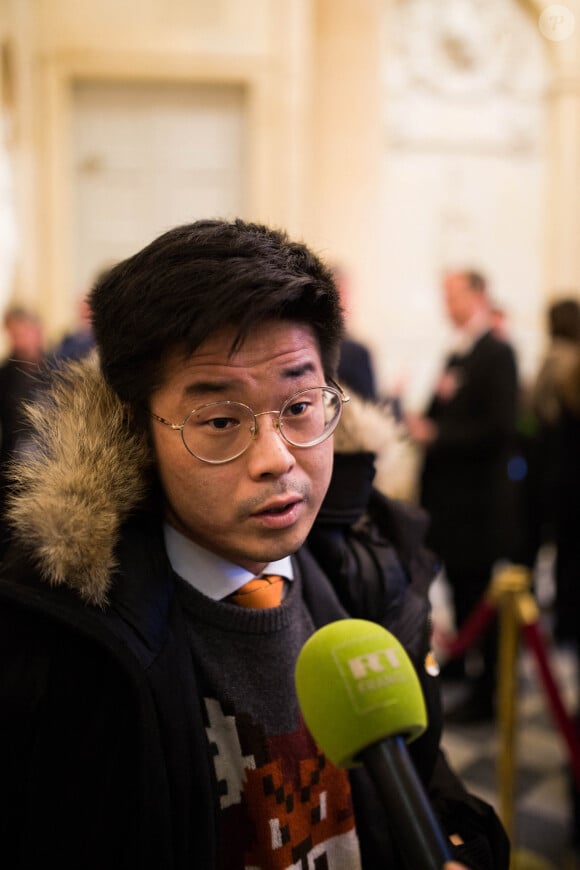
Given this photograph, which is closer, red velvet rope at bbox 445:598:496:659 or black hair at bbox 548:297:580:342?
red velvet rope at bbox 445:598:496:659

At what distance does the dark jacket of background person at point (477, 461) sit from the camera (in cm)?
418

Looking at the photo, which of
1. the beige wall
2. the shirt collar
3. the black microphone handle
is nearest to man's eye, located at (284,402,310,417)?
the shirt collar

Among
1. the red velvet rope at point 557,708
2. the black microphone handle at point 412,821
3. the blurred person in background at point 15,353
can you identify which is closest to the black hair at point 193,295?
the black microphone handle at point 412,821

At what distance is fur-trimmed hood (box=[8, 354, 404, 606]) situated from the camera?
3.67ft

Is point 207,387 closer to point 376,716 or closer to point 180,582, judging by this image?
point 180,582

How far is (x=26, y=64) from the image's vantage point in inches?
289

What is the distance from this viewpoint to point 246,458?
1.16m

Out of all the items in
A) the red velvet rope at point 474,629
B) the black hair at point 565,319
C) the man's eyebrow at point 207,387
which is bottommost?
the red velvet rope at point 474,629

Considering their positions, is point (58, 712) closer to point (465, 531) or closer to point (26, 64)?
point (465, 531)

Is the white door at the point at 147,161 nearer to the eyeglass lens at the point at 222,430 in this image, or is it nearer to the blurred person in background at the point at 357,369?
the blurred person in background at the point at 357,369

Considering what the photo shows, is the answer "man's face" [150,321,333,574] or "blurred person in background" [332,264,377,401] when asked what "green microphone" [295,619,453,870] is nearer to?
"man's face" [150,321,333,574]

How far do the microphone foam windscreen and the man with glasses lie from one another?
0.20 metres

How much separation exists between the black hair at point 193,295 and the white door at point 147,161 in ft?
23.7

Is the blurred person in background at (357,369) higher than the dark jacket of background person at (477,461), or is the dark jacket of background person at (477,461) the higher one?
the blurred person in background at (357,369)
